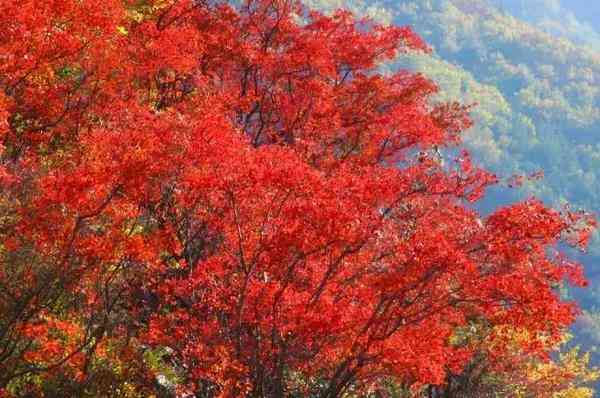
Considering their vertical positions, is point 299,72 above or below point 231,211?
above

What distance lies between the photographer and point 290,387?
2295cm

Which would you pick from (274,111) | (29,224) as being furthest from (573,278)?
(274,111)

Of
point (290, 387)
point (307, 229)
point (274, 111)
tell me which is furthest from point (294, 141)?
point (307, 229)

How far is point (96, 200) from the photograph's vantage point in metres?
17.8

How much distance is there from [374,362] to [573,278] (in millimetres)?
5244

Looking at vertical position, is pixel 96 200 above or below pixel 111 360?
above

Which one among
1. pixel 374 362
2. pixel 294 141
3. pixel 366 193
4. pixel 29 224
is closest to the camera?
pixel 29 224

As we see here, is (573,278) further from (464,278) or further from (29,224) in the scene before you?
(29,224)

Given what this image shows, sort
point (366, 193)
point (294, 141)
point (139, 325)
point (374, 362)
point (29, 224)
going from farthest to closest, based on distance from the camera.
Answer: point (294, 141)
point (139, 325)
point (366, 193)
point (374, 362)
point (29, 224)

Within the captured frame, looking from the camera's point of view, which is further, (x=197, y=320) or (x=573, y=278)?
(x=197, y=320)

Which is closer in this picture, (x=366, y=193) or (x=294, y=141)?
(x=366, y=193)

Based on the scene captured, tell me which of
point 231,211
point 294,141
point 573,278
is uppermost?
point 294,141

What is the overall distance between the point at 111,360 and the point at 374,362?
6.88 metres

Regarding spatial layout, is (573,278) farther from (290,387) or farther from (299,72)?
(299,72)
